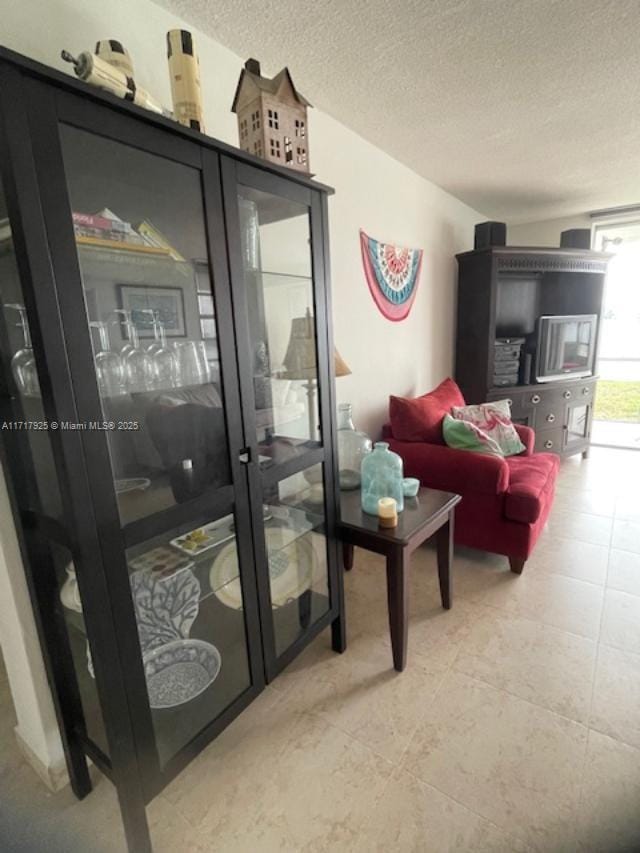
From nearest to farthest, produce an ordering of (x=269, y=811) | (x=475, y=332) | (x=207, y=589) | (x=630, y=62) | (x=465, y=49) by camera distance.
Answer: (x=269, y=811) < (x=207, y=589) < (x=465, y=49) < (x=630, y=62) < (x=475, y=332)

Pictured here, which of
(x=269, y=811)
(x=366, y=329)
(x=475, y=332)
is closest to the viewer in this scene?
(x=269, y=811)

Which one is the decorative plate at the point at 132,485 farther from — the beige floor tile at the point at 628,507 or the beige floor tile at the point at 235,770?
the beige floor tile at the point at 628,507

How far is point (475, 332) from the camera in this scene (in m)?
3.58

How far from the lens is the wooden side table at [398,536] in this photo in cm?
155

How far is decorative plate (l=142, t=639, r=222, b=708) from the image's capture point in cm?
125

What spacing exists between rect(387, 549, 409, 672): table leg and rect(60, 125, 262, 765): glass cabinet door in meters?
0.58

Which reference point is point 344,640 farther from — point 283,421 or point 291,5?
point 291,5

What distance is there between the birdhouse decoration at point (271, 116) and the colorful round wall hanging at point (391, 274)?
46.0 inches

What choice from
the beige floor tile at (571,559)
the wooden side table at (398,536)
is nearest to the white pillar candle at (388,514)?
the wooden side table at (398,536)

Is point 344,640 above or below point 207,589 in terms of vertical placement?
below

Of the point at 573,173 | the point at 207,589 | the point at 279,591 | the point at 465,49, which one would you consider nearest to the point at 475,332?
the point at 573,173

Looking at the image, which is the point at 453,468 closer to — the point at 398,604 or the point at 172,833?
the point at 398,604

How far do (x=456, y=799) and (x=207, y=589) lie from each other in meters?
0.94

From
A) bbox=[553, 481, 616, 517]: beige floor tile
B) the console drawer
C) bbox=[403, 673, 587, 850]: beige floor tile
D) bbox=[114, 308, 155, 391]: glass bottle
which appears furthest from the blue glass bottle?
the console drawer
